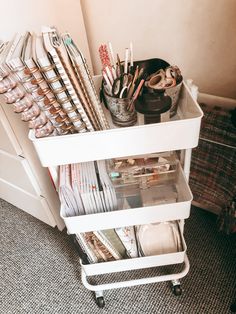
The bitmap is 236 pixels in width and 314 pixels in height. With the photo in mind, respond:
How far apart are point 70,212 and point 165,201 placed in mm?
291

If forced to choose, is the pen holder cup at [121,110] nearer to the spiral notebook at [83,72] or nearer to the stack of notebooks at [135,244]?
the spiral notebook at [83,72]

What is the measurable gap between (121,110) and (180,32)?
1.51 feet

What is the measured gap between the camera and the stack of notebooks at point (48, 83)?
0.51 metres

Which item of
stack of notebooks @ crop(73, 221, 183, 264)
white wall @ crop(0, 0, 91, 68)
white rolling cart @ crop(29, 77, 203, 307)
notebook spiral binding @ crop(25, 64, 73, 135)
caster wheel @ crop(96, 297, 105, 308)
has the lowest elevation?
caster wheel @ crop(96, 297, 105, 308)

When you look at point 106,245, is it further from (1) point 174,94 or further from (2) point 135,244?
(1) point 174,94

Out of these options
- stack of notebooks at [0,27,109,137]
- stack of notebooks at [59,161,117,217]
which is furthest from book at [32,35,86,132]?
stack of notebooks at [59,161,117,217]

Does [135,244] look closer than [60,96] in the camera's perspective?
No

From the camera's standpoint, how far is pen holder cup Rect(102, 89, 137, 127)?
63 centimetres

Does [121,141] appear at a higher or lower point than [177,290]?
higher

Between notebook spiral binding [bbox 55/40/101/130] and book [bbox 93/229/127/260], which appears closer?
notebook spiral binding [bbox 55/40/101/130]

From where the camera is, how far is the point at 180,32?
2.97 ft

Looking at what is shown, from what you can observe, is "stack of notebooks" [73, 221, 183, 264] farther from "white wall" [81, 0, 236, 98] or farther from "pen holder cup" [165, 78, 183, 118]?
"white wall" [81, 0, 236, 98]

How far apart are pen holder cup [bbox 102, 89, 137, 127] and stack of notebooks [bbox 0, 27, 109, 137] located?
4 centimetres

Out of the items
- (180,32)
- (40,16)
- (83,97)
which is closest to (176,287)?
(83,97)
